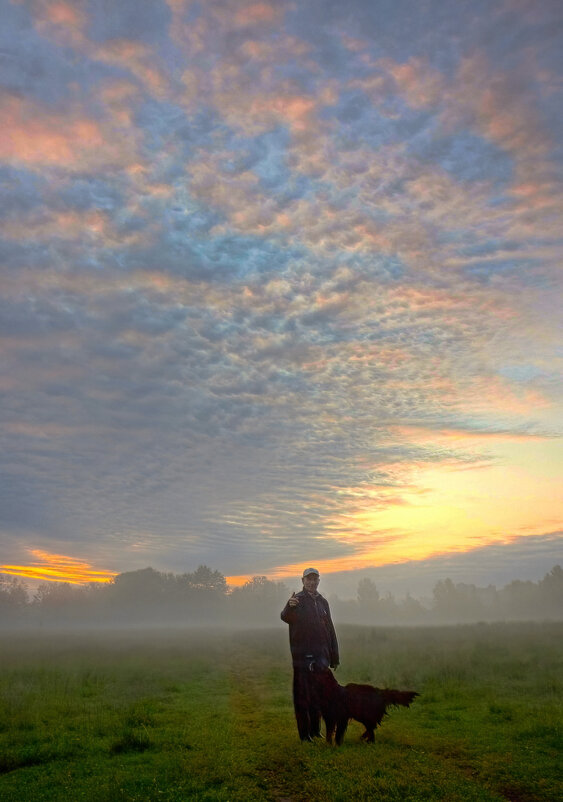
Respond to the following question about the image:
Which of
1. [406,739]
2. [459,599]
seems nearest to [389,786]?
[406,739]

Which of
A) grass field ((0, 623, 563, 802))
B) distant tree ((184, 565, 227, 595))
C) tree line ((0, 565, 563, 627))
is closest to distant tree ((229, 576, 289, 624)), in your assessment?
tree line ((0, 565, 563, 627))

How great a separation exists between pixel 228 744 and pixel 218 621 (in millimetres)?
149303

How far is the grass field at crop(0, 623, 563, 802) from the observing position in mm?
7195

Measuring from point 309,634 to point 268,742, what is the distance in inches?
84.8

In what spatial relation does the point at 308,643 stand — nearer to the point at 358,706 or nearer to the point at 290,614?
the point at 290,614

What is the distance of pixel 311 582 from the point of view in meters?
11.2

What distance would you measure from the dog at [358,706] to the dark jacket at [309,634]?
89 cm

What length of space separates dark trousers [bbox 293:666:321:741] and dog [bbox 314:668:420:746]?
0.32 metres

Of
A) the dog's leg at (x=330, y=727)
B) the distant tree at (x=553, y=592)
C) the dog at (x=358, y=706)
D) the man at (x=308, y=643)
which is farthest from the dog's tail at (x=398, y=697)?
the distant tree at (x=553, y=592)

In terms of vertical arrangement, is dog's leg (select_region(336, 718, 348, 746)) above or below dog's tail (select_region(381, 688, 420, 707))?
below

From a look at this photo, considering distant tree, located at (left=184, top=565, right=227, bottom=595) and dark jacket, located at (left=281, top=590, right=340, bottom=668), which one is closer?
dark jacket, located at (left=281, top=590, right=340, bottom=668)

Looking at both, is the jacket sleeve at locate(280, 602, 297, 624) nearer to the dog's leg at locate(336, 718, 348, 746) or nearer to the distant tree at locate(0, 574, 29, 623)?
the dog's leg at locate(336, 718, 348, 746)

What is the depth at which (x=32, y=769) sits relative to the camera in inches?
336

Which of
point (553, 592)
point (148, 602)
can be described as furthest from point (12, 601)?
point (553, 592)
